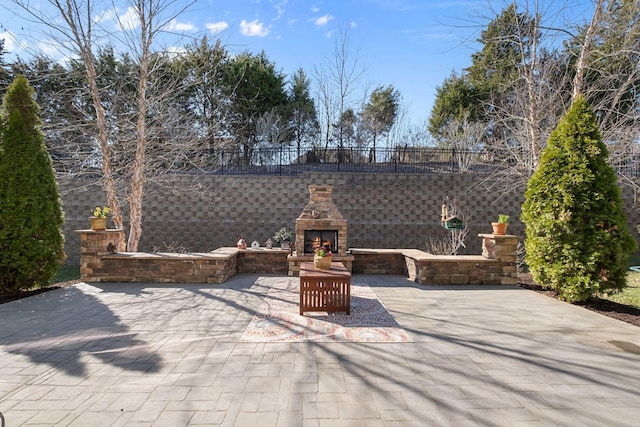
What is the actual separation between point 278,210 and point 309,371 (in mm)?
7822

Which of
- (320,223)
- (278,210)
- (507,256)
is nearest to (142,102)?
(278,210)

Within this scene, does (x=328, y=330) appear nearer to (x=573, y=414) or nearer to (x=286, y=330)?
(x=286, y=330)

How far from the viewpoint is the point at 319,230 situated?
7262mm

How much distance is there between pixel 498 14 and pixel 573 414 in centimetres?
758

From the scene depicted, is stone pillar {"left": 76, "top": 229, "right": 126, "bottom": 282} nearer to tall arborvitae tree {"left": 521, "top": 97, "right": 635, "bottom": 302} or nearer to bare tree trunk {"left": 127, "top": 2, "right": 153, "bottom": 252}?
bare tree trunk {"left": 127, "top": 2, "right": 153, "bottom": 252}

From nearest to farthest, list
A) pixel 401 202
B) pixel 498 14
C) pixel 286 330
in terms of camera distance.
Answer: pixel 286 330, pixel 498 14, pixel 401 202

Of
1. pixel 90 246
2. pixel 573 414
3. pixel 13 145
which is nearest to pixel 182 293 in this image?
pixel 90 246

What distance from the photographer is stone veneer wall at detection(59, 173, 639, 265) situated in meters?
10.2

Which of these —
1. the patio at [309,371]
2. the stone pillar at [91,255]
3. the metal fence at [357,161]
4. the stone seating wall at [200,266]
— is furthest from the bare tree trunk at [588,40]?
the stone pillar at [91,255]

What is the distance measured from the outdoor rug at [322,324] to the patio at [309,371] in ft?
0.49

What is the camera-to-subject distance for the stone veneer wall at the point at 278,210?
10227mm

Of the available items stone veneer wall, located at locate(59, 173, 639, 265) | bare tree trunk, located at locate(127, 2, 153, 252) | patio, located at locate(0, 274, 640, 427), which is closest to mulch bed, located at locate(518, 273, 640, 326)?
patio, located at locate(0, 274, 640, 427)

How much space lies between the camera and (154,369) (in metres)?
2.76

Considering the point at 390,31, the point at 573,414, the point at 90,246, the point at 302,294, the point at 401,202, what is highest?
the point at 390,31
